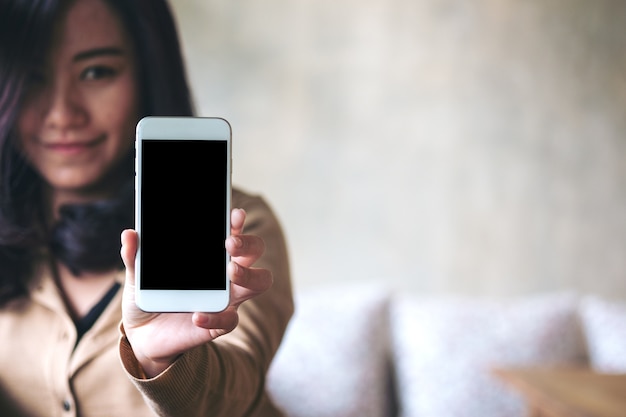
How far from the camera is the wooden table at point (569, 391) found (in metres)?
1.01

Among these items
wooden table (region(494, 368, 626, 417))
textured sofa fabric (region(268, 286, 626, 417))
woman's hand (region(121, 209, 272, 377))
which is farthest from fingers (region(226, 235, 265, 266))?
textured sofa fabric (region(268, 286, 626, 417))

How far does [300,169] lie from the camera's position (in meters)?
1.49

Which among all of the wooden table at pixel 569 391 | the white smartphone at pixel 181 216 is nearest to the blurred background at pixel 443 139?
the wooden table at pixel 569 391

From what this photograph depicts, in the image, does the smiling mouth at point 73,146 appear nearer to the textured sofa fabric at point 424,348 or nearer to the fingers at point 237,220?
the fingers at point 237,220

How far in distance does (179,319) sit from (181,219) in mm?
73

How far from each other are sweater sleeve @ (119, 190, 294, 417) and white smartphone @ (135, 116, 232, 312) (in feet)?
0.16

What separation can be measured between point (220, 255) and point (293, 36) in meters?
1.08

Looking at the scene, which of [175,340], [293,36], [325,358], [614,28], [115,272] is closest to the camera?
[175,340]

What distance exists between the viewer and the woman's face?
2.18 ft

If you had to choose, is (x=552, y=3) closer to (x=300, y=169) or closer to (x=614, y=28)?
(x=614, y=28)

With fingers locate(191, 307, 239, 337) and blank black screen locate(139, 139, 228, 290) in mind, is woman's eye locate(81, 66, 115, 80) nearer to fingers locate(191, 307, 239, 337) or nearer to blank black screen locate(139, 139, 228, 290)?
blank black screen locate(139, 139, 228, 290)

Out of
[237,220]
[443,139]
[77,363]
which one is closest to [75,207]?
[77,363]

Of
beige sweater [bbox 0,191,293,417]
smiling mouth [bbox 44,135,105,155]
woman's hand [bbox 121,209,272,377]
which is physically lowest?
beige sweater [bbox 0,191,293,417]

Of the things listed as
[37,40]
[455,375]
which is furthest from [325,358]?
[37,40]
